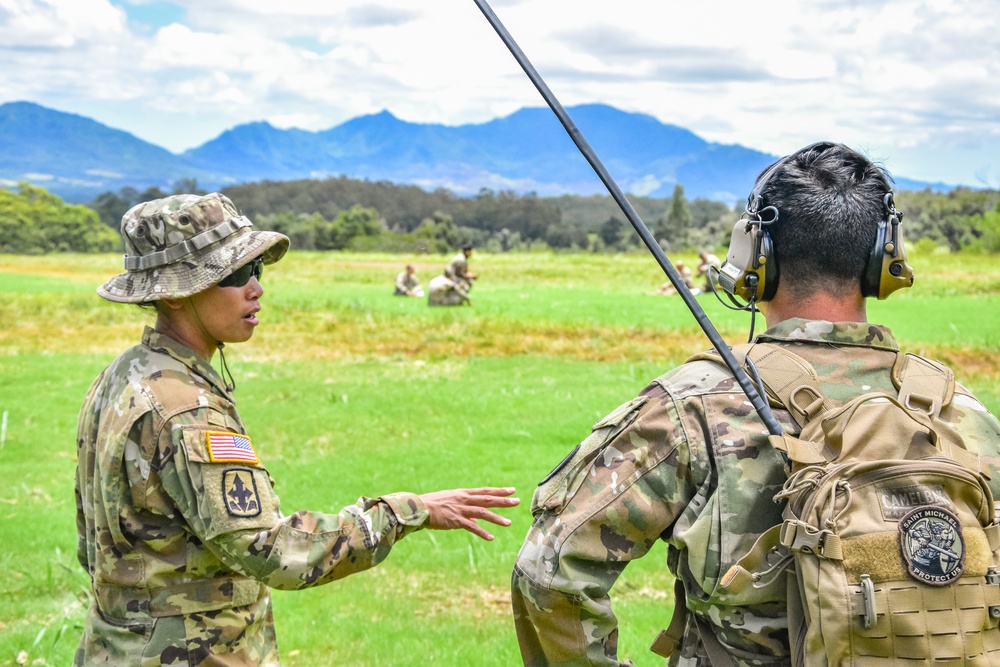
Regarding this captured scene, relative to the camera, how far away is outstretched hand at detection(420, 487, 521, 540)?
3.57 metres

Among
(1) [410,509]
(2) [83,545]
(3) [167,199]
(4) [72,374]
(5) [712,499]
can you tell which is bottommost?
(4) [72,374]

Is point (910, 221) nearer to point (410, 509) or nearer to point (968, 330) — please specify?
point (968, 330)

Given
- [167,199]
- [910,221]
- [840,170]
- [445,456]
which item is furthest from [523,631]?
[910,221]

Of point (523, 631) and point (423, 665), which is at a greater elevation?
point (523, 631)

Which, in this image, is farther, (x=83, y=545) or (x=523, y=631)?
(x=83, y=545)

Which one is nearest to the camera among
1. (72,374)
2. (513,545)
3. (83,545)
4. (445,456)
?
(83,545)

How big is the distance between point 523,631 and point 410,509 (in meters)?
0.64

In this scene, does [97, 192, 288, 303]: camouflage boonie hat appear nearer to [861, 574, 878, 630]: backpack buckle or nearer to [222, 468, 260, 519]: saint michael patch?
[222, 468, 260, 519]: saint michael patch

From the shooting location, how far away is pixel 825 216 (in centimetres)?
290

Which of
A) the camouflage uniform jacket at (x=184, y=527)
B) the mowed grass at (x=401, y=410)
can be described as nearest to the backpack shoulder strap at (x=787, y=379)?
the camouflage uniform jacket at (x=184, y=527)

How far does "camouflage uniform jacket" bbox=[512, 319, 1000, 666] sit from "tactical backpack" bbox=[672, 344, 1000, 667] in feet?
0.46

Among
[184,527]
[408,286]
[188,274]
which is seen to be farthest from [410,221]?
[184,527]

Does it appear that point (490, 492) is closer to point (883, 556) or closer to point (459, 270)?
point (883, 556)

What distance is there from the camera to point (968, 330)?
20156 millimetres
